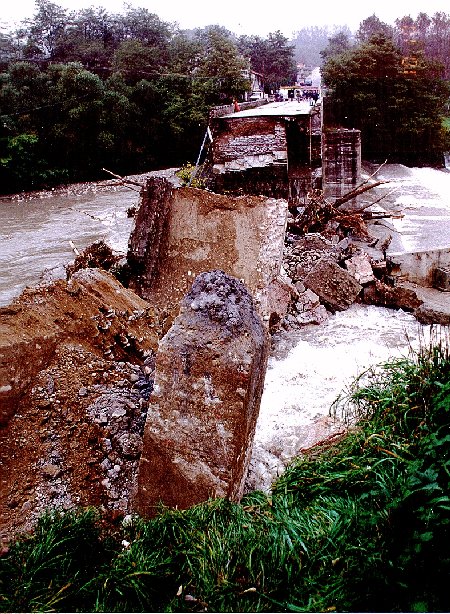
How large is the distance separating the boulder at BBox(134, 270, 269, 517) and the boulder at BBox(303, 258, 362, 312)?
4222mm

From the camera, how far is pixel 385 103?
27531 mm

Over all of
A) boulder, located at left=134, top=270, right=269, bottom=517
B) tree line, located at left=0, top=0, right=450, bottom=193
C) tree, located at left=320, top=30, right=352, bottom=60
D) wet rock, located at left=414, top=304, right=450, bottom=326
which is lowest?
wet rock, located at left=414, top=304, right=450, bottom=326

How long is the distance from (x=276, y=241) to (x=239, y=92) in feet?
85.9

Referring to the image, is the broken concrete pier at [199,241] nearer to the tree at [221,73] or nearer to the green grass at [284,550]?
the green grass at [284,550]

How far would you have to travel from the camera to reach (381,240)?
39.7 ft

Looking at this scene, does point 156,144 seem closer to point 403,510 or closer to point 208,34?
point 208,34

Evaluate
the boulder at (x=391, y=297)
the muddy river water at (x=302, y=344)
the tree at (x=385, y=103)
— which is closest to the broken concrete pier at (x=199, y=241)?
the muddy river water at (x=302, y=344)

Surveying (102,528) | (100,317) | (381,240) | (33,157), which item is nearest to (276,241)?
(100,317)

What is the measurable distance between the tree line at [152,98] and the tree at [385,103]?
0.18 ft

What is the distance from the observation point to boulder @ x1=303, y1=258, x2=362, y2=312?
6.99 m

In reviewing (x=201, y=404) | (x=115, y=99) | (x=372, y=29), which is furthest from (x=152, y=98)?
(x=201, y=404)

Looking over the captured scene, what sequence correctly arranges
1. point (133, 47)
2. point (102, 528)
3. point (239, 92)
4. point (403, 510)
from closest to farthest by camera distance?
point (403, 510), point (102, 528), point (133, 47), point (239, 92)

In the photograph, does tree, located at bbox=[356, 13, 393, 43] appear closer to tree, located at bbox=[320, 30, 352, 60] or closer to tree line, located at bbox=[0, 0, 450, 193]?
tree line, located at bbox=[0, 0, 450, 193]

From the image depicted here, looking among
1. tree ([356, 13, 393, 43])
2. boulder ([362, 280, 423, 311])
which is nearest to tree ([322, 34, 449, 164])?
tree ([356, 13, 393, 43])
